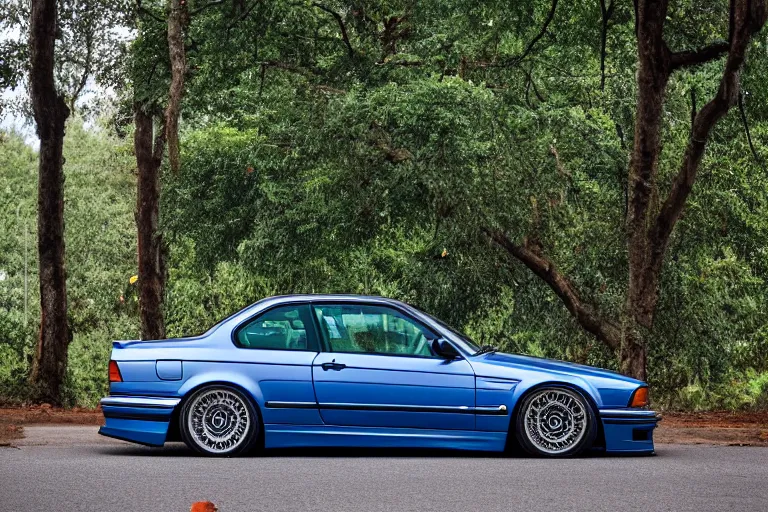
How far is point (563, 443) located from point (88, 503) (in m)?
4.73

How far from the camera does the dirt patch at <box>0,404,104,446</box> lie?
15305 millimetres

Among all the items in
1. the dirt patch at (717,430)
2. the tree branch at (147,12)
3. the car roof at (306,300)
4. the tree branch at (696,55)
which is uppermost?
the tree branch at (147,12)

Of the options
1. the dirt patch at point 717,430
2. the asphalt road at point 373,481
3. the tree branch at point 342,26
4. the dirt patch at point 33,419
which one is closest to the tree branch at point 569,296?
the dirt patch at point 717,430

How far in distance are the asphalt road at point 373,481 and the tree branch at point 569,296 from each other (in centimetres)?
955

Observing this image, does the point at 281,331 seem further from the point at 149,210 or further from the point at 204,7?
the point at 149,210

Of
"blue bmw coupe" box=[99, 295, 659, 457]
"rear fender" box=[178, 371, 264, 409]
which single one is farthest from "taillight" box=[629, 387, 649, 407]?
"rear fender" box=[178, 371, 264, 409]

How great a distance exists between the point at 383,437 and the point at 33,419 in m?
8.11

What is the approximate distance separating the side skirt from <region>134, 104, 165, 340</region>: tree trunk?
1562 cm

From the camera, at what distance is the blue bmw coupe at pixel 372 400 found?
38.8 feet

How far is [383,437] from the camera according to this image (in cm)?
1189

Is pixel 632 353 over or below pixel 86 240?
below

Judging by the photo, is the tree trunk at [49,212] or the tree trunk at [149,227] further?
the tree trunk at [149,227]

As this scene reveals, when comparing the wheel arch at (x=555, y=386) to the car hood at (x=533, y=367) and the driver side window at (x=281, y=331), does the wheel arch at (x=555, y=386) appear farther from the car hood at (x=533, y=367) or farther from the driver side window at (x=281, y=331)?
the driver side window at (x=281, y=331)

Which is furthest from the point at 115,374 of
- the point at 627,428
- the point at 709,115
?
the point at 709,115
